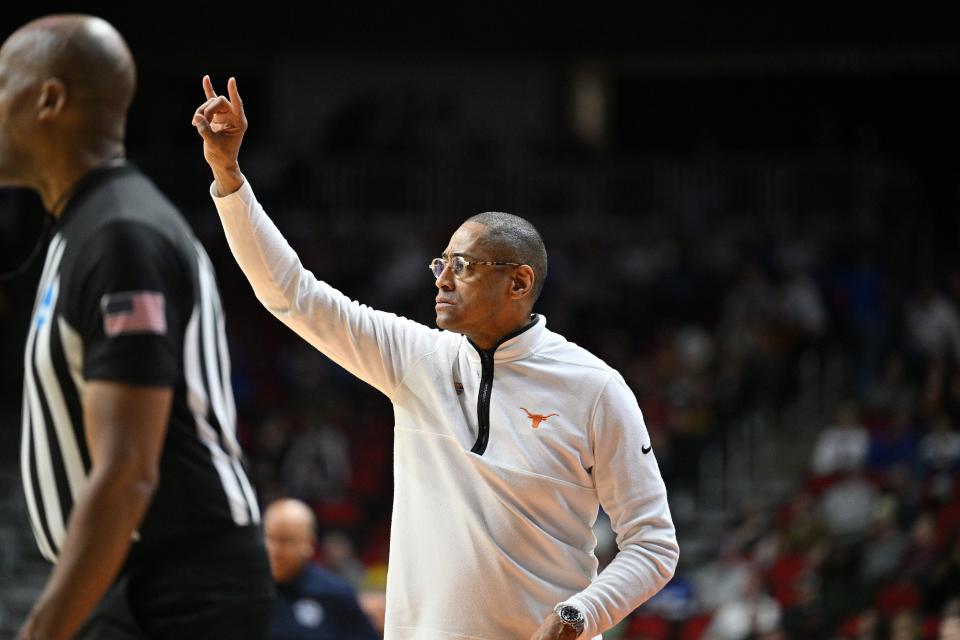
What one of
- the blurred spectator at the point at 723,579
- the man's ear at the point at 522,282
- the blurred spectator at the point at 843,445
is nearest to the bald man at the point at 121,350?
the man's ear at the point at 522,282

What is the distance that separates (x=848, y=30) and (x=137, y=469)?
1633 cm

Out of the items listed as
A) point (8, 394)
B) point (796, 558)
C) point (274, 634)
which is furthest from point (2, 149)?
point (8, 394)

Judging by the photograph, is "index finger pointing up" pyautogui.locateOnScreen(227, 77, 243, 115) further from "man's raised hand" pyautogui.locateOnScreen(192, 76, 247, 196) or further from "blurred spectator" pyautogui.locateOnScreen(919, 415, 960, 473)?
"blurred spectator" pyautogui.locateOnScreen(919, 415, 960, 473)

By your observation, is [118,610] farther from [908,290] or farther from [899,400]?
[908,290]

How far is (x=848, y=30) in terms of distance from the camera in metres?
17.6

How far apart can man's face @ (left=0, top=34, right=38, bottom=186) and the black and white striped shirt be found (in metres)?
0.15

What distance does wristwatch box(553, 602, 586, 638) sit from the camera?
11.9 feet

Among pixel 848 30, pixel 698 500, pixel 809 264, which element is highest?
pixel 848 30

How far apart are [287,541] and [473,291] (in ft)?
10.1

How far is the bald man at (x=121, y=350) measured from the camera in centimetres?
273

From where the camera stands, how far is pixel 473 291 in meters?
4.00

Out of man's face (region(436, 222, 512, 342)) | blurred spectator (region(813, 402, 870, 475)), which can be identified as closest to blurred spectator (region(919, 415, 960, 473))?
blurred spectator (region(813, 402, 870, 475))

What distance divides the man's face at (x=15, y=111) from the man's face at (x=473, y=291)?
1.33 metres

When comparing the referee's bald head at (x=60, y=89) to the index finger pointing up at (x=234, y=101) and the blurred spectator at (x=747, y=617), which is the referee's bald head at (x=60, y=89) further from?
the blurred spectator at (x=747, y=617)
